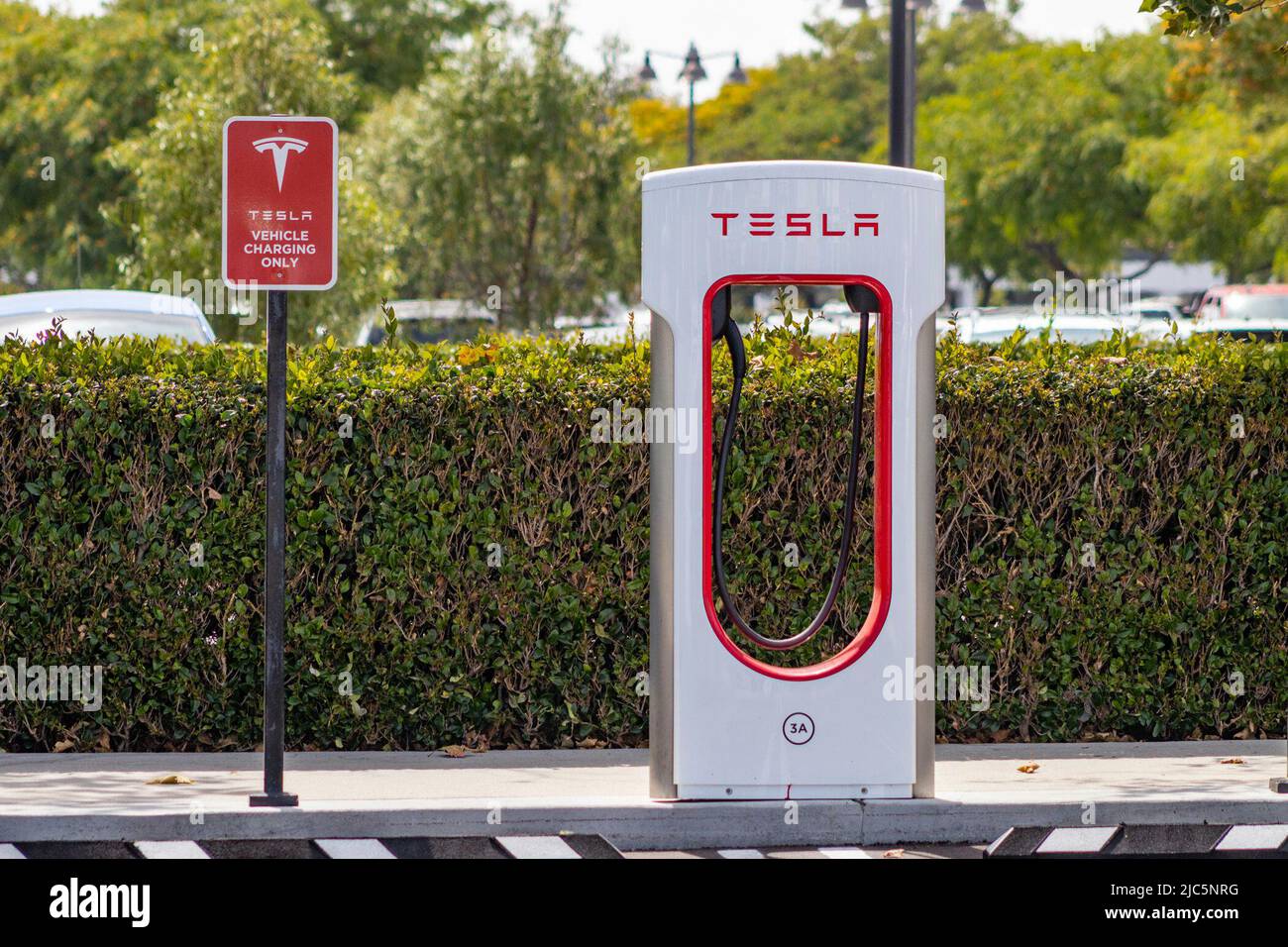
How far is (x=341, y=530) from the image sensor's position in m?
7.78

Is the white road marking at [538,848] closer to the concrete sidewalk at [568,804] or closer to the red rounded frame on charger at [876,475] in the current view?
the concrete sidewalk at [568,804]

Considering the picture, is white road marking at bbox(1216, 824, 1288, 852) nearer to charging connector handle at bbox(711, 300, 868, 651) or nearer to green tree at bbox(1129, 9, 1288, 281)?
charging connector handle at bbox(711, 300, 868, 651)

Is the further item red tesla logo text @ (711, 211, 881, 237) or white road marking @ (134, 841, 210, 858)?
red tesla logo text @ (711, 211, 881, 237)

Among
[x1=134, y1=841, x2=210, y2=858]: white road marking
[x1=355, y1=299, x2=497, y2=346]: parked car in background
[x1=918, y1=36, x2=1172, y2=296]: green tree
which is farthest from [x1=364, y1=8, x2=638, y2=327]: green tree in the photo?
[x1=134, y1=841, x2=210, y2=858]: white road marking

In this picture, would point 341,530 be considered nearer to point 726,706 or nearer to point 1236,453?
point 726,706

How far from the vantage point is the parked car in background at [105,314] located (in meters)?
11.8

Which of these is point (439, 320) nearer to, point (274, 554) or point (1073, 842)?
point (274, 554)

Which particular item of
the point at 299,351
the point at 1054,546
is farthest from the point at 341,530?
the point at 1054,546

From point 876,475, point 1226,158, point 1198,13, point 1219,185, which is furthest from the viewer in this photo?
point 1219,185

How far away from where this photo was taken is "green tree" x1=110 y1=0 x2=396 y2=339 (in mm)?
18359

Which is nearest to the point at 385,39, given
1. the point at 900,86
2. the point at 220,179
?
the point at 220,179

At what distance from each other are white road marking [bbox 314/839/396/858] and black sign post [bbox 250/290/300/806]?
1.12 meters

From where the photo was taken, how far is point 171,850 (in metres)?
5.34

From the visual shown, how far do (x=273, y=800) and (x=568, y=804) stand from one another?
106 cm
